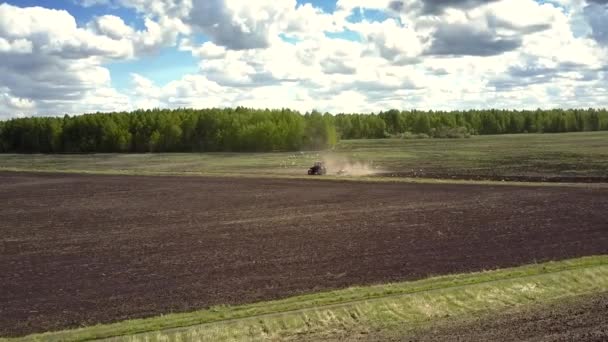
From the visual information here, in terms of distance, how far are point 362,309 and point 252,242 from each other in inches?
466

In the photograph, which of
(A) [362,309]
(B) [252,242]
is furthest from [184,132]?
(A) [362,309]

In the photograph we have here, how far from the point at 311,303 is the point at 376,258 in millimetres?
6814

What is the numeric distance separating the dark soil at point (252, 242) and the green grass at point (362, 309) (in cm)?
127

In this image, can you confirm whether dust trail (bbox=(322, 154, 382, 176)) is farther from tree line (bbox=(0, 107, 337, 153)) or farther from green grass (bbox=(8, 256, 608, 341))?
tree line (bbox=(0, 107, 337, 153))

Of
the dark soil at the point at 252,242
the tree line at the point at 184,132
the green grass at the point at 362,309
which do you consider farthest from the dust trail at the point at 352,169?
the tree line at the point at 184,132

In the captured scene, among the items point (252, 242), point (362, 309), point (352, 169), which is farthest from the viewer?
point (352, 169)

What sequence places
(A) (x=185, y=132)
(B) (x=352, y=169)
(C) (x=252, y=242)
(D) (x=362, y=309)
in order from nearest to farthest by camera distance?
(D) (x=362, y=309)
(C) (x=252, y=242)
(B) (x=352, y=169)
(A) (x=185, y=132)

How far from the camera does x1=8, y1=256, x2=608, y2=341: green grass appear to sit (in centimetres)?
1418

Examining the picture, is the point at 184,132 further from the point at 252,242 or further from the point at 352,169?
the point at 252,242

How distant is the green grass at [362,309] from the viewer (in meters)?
14.2

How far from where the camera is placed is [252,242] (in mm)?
26625

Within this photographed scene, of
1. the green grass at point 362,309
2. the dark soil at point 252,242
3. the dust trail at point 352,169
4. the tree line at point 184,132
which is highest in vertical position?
the tree line at point 184,132

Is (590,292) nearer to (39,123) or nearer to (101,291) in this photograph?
(101,291)

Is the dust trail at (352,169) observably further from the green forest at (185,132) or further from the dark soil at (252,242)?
the green forest at (185,132)
